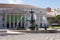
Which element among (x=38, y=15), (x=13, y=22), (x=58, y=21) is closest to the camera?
(x=13, y=22)

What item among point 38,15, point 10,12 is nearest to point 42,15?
point 38,15

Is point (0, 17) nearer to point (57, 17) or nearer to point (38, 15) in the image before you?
point (38, 15)

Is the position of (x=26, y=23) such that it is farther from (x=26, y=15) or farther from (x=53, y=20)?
(x=53, y=20)

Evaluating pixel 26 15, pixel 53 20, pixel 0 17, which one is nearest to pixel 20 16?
pixel 26 15

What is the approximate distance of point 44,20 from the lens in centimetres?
7350

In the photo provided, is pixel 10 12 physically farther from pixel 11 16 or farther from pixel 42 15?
pixel 42 15

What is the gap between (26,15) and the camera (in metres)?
68.1

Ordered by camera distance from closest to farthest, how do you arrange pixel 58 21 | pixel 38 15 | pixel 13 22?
pixel 13 22, pixel 38 15, pixel 58 21

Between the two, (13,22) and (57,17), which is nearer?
(13,22)

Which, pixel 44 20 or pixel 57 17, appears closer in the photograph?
pixel 44 20

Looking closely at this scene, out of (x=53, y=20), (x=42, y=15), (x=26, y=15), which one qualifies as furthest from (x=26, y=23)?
(x=53, y=20)

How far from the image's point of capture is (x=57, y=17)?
272 ft

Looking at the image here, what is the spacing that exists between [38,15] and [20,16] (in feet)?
25.5

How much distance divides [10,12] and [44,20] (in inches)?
502
